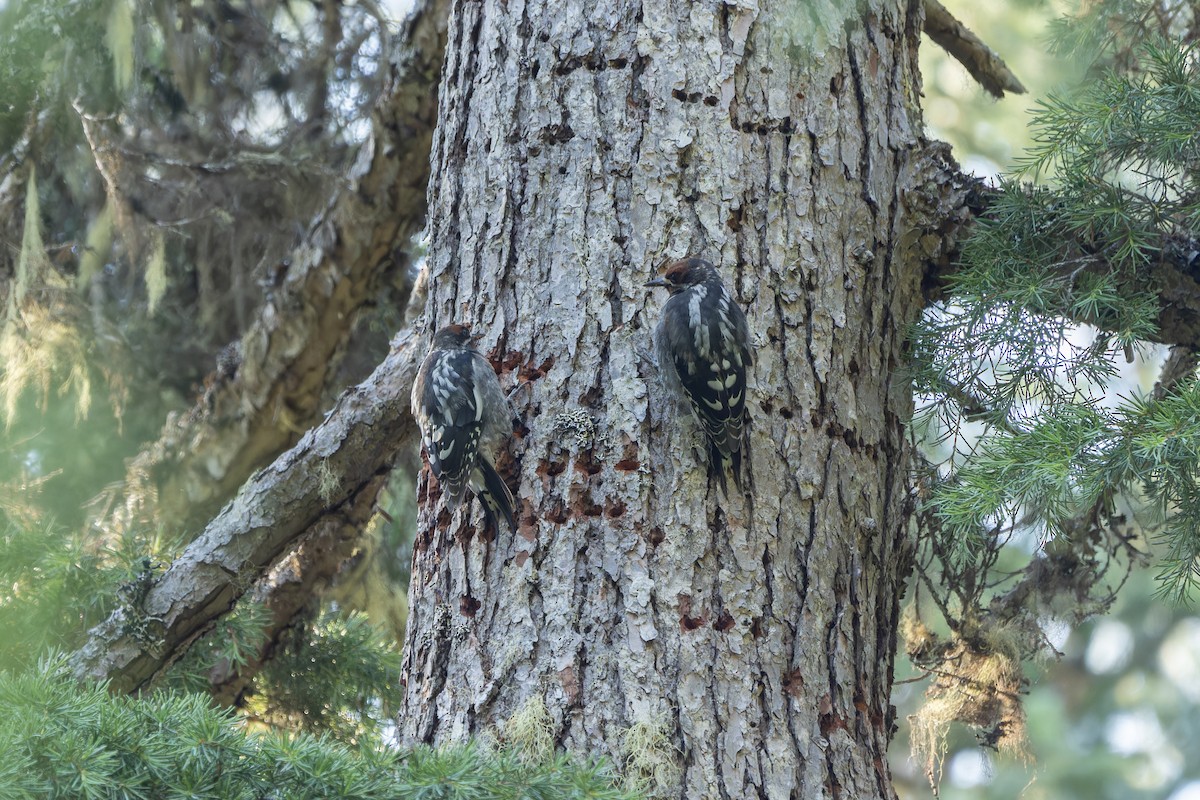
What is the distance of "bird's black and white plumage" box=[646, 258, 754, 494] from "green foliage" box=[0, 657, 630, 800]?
100cm

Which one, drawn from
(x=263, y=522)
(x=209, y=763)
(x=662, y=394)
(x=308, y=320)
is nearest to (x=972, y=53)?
(x=662, y=394)

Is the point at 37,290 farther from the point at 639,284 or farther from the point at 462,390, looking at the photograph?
the point at 639,284

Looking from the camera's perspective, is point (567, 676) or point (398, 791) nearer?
point (398, 791)

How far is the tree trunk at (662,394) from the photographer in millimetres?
2762

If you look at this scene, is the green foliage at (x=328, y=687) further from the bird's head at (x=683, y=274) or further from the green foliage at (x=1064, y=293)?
the green foliage at (x=1064, y=293)

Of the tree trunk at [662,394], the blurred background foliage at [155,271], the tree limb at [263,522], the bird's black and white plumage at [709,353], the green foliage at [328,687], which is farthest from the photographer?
the green foliage at [328,687]

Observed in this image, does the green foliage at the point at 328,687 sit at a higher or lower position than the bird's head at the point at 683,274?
lower

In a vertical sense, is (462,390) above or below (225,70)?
below

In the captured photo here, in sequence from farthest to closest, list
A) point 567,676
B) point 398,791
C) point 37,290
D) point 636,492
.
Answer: point 37,290
point 636,492
point 567,676
point 398,791

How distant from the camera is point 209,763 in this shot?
7.12ft

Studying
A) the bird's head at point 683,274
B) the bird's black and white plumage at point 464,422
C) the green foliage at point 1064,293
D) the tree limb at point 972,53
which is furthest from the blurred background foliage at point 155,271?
the tree limb at point 972,53

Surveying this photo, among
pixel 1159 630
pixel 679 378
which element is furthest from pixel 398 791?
pixel 1159 630

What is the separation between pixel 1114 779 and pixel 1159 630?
1577 mm

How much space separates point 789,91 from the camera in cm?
337
